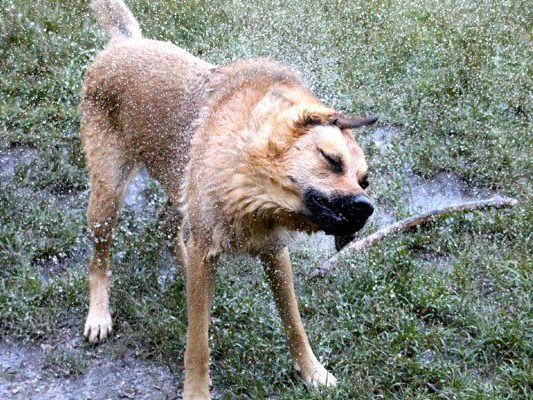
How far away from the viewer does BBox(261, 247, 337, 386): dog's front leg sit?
4484mm

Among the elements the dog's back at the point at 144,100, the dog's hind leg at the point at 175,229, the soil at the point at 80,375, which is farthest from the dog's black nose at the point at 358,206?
the dog's hind leg at the point at 175,229

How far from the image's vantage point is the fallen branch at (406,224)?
18.4ft

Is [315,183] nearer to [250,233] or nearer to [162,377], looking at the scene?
[250,233]

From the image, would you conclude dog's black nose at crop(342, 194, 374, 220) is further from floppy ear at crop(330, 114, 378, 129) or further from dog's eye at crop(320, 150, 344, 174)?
floppy ear at crop(330, 114, 378, 129)

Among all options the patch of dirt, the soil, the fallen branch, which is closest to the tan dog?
the soil

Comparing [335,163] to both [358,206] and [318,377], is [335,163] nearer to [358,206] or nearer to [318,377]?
[358,206]

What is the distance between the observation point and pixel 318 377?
4.66 metres

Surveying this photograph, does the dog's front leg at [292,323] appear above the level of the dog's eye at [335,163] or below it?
below

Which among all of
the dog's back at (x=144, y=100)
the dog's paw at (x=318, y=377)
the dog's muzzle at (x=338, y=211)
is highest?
the dog's muzzle at (x=338, y=211)

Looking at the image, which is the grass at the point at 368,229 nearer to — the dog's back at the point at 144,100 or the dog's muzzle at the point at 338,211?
the dog's back at the point at 144,100

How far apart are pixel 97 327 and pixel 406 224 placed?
2521 millimetres

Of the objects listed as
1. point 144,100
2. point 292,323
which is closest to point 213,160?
point 144,100

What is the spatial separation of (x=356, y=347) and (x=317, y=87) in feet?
11.2

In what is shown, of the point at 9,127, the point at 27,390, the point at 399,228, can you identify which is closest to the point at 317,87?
the point at 399,228
